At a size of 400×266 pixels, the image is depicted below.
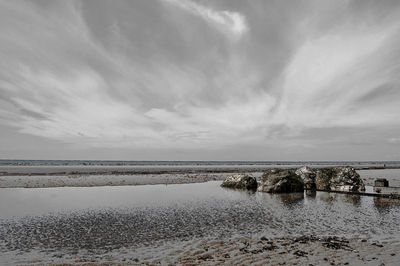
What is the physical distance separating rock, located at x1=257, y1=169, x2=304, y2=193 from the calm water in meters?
8.93

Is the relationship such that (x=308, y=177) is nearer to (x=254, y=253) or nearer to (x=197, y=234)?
(x=197, y=234)

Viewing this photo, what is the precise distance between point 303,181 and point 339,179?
16.5 ft

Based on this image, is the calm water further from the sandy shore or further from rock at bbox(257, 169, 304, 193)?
rock at bbox(257, 169, 304, 193)

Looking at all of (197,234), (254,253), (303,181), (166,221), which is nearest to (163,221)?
(166,221)

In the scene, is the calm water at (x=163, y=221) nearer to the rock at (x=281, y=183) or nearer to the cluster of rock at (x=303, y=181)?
the rock at (x=281, y=183)

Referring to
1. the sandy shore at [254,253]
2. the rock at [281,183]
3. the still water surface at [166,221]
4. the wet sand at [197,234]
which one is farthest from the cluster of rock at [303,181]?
the sandy shore at [254,253]

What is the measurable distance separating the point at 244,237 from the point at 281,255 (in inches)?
119

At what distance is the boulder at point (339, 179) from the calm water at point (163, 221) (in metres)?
9.25

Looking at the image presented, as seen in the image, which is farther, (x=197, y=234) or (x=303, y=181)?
(x=303, y=181)

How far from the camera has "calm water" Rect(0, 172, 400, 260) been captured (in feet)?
43.9

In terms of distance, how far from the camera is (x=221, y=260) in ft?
34.8

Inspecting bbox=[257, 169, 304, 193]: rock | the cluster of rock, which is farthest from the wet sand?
the cluster of rock

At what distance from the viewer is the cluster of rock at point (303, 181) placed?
3444cm

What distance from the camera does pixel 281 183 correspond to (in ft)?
113
